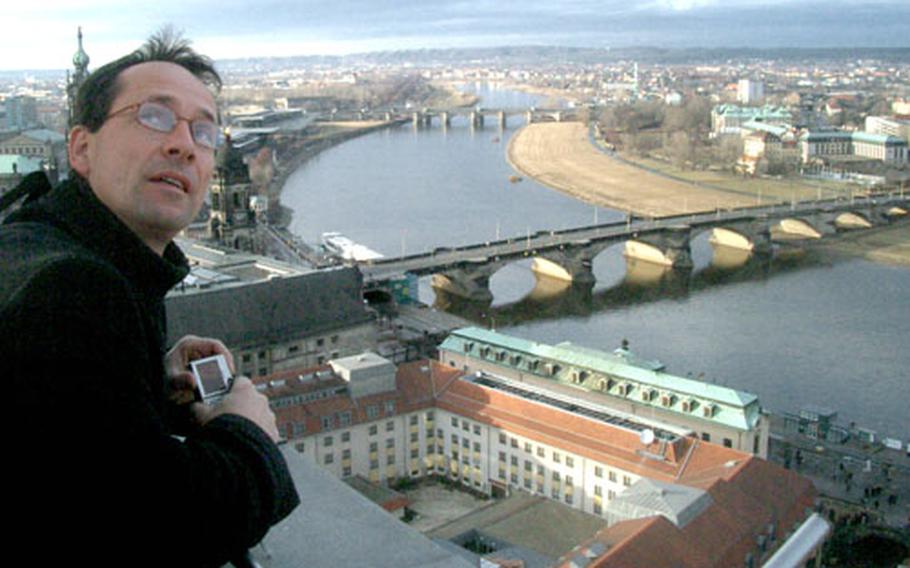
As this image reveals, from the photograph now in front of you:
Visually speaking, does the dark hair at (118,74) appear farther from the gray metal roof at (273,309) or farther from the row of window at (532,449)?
the gray metal roof at (273,309)

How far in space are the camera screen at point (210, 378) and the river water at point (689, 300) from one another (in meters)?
11.3

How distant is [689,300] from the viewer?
17859mm

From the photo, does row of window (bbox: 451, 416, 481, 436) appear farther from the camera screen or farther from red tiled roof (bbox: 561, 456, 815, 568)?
the camera screen

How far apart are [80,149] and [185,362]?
26 cm

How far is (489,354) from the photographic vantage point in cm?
1162

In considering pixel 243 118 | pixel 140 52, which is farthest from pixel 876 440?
Answer: pixel 243 118

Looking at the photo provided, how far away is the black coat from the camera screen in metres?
0.15

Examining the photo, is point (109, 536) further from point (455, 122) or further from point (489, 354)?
point (455, 122)

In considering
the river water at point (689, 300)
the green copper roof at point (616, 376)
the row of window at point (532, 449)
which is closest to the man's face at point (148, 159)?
the row of window at point (532, 449)

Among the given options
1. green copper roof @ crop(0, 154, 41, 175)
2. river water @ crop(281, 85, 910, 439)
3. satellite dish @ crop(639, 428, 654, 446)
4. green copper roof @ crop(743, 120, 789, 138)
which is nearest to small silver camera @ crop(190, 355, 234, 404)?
satellite dish @ crop(639, 428, 654, 446)

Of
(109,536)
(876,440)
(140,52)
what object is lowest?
(876,440)

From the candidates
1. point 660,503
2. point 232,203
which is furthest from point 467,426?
point 232,203

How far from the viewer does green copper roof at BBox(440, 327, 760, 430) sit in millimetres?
9500

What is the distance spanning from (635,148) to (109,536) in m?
39.0
